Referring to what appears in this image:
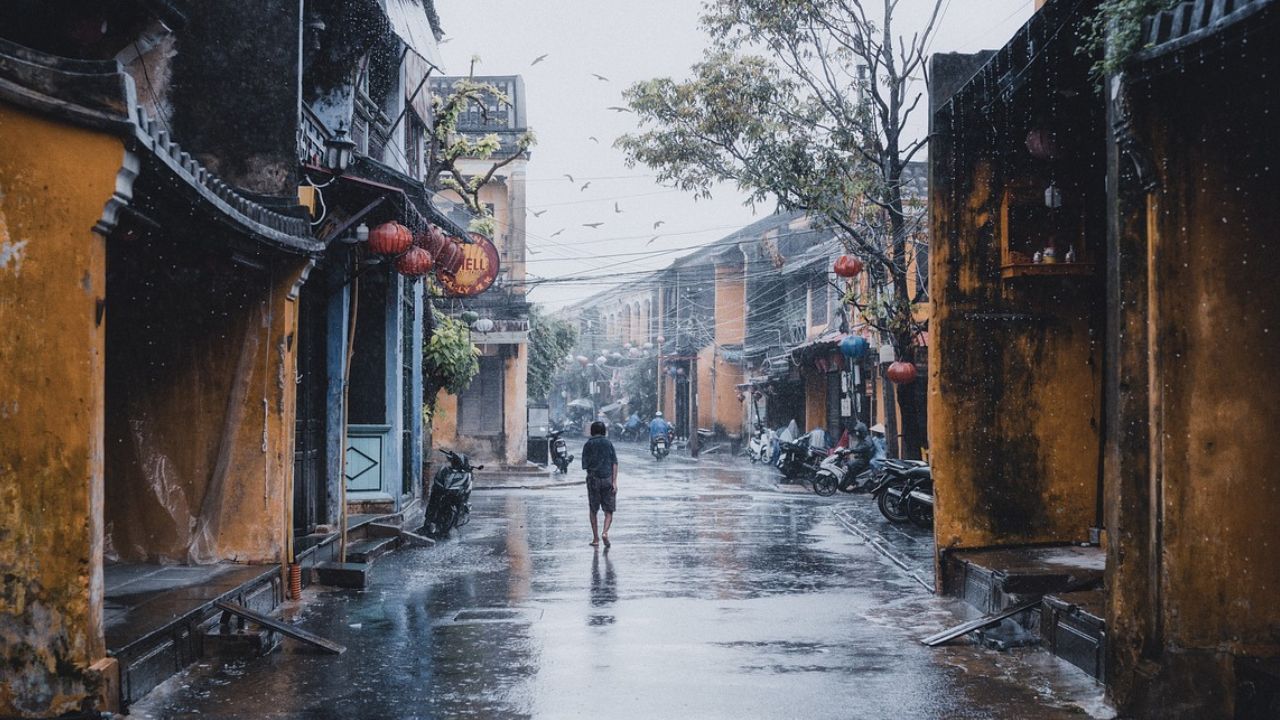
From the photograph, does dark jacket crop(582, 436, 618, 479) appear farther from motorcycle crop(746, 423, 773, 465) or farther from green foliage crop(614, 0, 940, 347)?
motorcycle crop(746, 423, 773, 465)

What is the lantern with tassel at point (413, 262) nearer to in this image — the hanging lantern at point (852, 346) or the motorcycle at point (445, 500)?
the motorcycle at point (445, 500)

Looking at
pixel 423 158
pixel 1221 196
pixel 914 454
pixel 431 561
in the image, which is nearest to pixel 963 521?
pixel 1221 196

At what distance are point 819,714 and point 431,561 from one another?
738cm

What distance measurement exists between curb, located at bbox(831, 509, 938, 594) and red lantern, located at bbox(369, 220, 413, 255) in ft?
22.0

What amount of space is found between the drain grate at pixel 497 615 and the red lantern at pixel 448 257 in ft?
19.1

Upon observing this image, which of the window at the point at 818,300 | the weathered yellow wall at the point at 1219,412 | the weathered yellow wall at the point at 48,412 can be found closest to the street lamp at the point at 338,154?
the weathered yellow wall at the point at 48,412

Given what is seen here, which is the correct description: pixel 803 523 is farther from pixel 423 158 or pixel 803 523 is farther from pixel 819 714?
pixel 819 714

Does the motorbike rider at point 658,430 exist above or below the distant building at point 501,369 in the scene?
below

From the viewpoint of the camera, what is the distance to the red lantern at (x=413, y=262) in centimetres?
1302

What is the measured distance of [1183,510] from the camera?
590cm

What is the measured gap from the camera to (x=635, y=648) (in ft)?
25.6

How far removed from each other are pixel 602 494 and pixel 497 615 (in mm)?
4901

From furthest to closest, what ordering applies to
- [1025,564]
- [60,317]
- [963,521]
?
[963,521] < [1025,564] < [60,317]

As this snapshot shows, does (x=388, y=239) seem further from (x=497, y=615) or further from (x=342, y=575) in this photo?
(x=497, y=615)
